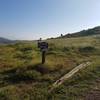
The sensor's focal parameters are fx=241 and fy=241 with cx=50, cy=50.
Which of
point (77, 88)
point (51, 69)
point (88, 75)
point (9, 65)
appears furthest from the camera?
point (9, 65)

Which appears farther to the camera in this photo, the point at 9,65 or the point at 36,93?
the point at 9,65

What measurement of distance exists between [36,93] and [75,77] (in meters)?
3.58

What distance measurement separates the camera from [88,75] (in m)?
14.5

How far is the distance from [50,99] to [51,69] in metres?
5.37

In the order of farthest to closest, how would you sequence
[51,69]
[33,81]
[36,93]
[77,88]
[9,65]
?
[9,65] < [51,69] < [33,81] < [77,88] < [36,93]

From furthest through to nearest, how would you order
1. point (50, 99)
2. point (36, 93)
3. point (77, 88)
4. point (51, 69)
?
point (51, 69)
point (77, 88)
point (36, 93)
point (50, 99)

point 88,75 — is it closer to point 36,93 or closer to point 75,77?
point 75,77

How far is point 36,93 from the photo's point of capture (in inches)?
434

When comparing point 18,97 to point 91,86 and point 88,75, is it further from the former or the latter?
point 88,75

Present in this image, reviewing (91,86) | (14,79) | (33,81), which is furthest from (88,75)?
(14,79)

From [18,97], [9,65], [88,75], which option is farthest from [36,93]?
[9,65]

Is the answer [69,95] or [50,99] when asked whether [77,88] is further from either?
[50,99]

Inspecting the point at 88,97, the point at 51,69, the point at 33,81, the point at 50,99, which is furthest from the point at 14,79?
the point at 88,97

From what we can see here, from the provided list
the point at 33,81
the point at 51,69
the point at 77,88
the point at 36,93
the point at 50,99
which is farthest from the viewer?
the point at 51,69
